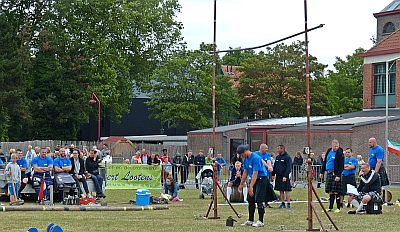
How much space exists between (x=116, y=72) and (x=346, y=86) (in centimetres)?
2672

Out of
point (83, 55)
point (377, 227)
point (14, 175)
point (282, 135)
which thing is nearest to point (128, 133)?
point (83, 55)

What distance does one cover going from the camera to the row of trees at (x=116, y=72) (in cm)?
6531

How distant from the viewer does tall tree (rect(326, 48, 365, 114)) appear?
83.5m

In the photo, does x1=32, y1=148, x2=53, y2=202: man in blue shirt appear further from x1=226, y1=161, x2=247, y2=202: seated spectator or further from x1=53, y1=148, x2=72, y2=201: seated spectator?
x1=226, y1=161, x2=247, y2=202: seated spectator

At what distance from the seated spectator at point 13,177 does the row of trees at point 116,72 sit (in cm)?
3733

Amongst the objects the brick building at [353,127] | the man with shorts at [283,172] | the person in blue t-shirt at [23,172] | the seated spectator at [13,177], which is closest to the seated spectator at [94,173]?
the person in blue t-shirt at [23,172]

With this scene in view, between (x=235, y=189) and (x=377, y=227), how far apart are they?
859cm

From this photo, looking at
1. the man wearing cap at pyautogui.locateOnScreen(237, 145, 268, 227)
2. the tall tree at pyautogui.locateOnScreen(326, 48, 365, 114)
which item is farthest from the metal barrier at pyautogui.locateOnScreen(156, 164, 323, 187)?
the tall tree at pyautogui.locateOnScreen(326, 48, 365, 114)

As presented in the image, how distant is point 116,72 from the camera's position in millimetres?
70562

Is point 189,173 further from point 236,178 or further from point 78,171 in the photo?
point 236,178

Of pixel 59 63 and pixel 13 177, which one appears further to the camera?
pixel 59 63

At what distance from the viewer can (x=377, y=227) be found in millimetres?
18297

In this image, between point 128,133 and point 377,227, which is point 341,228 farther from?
point 128,133

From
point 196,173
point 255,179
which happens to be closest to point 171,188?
point 196,173
